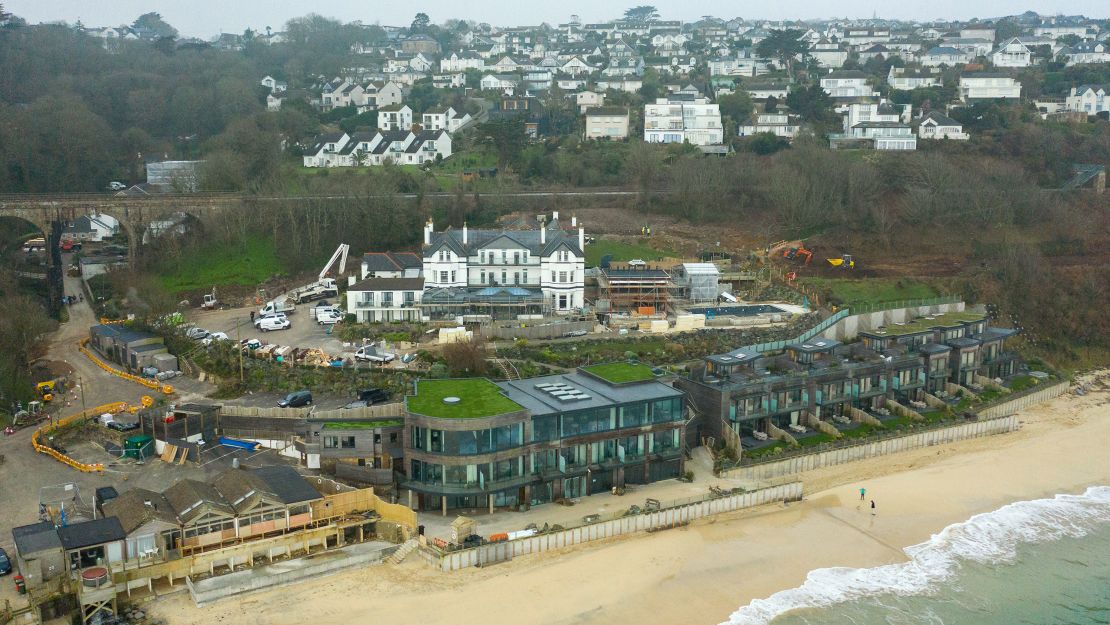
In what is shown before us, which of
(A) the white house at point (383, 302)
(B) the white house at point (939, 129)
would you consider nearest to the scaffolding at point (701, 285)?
(A) the white house at point (383, 302)

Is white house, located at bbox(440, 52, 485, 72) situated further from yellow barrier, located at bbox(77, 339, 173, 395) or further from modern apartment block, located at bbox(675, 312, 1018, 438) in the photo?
modern apartment block, located at bbox(675, 312, 1018, 438)

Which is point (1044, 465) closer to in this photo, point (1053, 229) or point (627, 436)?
point (627, 436)

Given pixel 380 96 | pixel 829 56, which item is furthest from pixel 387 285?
pixel 829 56

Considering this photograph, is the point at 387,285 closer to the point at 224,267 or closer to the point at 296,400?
the point at 296,400

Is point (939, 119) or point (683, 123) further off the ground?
point (939, 119)

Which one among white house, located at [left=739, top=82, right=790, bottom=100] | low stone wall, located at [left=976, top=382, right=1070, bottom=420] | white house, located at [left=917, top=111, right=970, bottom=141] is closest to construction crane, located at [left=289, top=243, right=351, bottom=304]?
low stone wall, located at [left=976, top=382, right=1070, bottom=420]

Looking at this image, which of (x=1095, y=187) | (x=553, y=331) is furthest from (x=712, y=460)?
(x=1095, y=187)

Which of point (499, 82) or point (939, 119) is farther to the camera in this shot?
point (499, 82)
